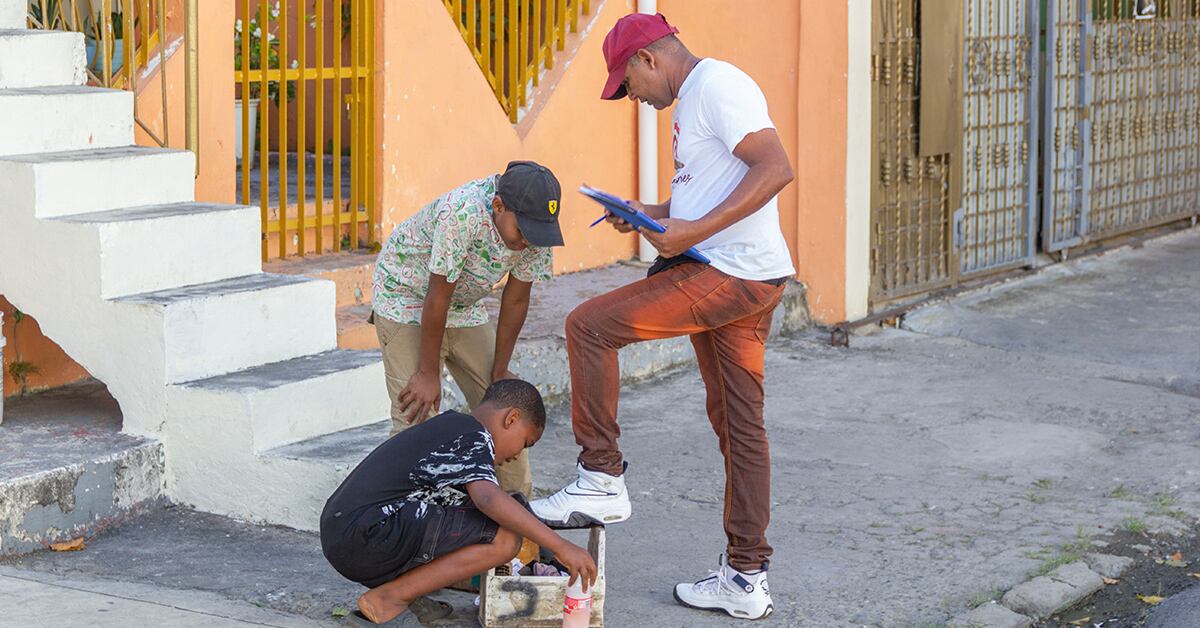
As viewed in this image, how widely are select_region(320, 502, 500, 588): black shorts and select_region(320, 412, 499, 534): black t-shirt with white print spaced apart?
0.02 meters

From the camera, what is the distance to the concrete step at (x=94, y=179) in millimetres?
5309

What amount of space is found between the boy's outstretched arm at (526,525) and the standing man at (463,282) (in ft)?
2.17

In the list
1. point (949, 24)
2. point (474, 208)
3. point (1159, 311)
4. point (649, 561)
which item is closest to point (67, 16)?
point (474, 208)

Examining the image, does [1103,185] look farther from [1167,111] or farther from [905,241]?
[905,241]

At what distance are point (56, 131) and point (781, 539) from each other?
9.67 feet

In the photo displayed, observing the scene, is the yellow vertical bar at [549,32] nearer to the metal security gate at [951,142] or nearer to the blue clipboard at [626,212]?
the metal security gate at [951,142]

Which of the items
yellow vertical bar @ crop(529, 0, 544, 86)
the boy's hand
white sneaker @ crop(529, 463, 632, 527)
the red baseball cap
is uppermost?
yellow vertical bar @ crop(529, 0, 544, 86)

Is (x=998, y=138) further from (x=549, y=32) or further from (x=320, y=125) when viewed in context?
(x=320, y=125)

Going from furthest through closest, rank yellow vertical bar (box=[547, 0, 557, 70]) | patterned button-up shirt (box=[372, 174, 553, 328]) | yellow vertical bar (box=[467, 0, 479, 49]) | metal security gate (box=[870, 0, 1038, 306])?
metal security gate (box=[870, 0, 1038, 306])
yellow vertical bar (box=[547, 0, 557, 70])
yellow vertical bar (box=[467, 0, 479, 49])
patterned button-up shirt (box=[372, 174, 553, 328])

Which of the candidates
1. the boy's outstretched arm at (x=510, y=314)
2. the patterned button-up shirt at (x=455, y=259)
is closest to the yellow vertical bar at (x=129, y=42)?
the patterned button-up shirt at (x=455, y=259)

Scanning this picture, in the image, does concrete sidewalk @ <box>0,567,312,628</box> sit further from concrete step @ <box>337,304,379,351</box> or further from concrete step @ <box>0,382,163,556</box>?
concrete step @ <box>337,304,379,351</box>

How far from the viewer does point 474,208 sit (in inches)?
178

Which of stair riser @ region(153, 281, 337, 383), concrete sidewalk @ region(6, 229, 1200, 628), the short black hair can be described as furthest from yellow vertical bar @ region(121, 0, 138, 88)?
the short black hair

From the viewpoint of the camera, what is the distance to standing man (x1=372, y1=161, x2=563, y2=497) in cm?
445
